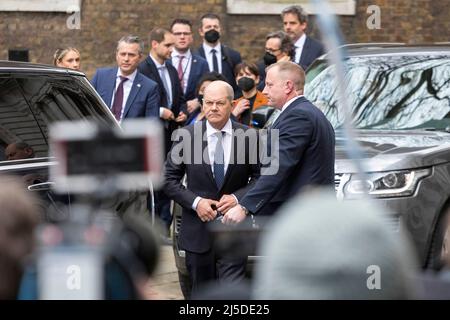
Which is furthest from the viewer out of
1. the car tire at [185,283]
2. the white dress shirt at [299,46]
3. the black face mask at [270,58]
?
the white dress shirt at [299,46]

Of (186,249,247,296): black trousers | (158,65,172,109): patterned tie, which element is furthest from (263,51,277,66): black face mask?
(186,249,247,296): black trousers

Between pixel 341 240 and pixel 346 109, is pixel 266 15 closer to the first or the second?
pixel 346 109

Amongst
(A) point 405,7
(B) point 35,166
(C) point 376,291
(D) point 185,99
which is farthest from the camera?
(A) point 405,7

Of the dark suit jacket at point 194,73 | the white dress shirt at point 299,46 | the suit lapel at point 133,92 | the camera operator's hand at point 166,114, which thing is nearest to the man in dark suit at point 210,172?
the suit lapel at point 133,92

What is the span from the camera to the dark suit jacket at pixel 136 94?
10617mm

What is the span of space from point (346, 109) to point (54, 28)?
46.4 feet

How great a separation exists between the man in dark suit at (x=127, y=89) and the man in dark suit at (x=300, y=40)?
85.5 inches

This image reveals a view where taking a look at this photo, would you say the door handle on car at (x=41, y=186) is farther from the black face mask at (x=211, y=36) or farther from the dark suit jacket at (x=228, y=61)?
the black face mask at (x=211, y=36)

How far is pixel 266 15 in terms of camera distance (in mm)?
18859

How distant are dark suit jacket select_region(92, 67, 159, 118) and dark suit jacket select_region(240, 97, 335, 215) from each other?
3.70 metres

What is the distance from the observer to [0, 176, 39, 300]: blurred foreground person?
2812 millimetres

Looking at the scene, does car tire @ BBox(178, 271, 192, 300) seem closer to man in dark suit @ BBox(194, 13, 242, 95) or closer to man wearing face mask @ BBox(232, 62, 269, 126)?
man wearing face mask @ BBox(232, 62, 269, 126)

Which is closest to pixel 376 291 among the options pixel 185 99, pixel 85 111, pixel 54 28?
pixel 85 111

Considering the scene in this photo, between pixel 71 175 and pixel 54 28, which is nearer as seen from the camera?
pixel 71 175
